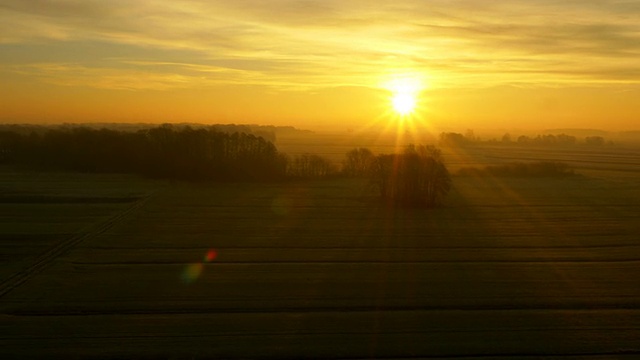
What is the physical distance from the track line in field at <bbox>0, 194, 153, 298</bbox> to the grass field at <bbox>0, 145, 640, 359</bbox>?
0.12 meters

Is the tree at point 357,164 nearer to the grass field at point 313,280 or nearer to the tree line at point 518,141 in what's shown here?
the grass field at point 313,280

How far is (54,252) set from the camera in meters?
25.9

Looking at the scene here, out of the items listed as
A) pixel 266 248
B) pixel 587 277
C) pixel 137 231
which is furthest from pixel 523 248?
pixel 137 231

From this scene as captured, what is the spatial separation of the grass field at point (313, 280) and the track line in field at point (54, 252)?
0.12 m

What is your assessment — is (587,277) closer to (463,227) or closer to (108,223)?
(463,227)

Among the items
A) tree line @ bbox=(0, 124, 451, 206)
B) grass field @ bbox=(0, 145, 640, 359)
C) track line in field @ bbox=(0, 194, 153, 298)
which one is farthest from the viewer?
tree line @ bbox=(0, 124, 451, 206)

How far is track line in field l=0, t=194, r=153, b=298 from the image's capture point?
20.6 m

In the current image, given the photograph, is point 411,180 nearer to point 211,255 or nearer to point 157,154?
point 211,255

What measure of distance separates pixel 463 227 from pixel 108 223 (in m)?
19.5

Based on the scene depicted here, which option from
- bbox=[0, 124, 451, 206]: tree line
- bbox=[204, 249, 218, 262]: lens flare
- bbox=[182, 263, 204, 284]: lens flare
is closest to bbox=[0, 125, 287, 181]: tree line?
bbox=[0, 124, 451, 206]: tree line

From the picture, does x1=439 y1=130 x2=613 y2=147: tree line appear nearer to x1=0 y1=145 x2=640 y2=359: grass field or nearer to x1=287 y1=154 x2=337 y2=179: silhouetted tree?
x1=287 y1=154 x2=337 y2=179: silhouetted tree

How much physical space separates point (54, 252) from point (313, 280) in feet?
38.8

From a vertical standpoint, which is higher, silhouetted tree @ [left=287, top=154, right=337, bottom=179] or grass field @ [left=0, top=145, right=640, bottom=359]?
silhouetted tree @ [left=287, top=154, right=337, bottom=179]

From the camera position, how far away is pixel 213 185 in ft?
180
